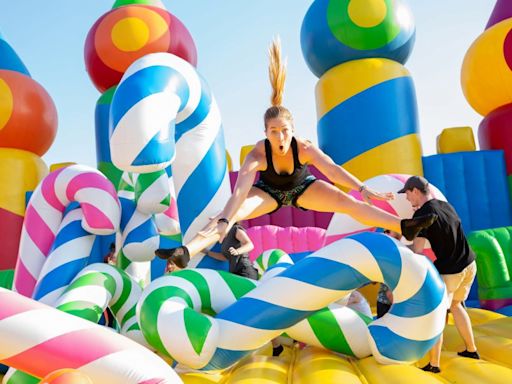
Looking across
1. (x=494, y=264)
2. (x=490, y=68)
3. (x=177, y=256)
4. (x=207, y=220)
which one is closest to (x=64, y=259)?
(x=207, y=220)

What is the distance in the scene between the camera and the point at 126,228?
10.2ft

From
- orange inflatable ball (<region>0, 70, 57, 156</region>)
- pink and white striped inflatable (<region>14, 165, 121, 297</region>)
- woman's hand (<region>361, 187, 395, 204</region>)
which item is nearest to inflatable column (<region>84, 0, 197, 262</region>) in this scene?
orange inflatable ball (<region>0, 70, 57, 156</region>)

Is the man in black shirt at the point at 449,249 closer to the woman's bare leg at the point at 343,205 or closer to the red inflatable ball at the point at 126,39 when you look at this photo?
the woman's bare leg at the point at 343,205

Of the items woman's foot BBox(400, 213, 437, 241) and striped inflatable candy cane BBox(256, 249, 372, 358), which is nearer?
woman's foot BBox(400, 213, 437, 241)

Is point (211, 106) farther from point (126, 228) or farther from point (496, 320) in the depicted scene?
point (496, 320)

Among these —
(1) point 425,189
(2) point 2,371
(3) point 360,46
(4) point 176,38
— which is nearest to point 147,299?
(2) point 2,371

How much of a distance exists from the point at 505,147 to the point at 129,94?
139 inches

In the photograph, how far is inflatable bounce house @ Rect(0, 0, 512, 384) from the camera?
6.16ft

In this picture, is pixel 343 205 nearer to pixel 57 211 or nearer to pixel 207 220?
pixel 207 220

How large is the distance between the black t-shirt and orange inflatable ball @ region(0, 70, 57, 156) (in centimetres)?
409

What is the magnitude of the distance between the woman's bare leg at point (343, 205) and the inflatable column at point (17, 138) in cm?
350

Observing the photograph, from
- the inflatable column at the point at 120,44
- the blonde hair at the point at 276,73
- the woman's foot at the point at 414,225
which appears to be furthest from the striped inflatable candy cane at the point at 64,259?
the inflatable column at the point at 120,44

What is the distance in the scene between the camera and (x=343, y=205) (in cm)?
236

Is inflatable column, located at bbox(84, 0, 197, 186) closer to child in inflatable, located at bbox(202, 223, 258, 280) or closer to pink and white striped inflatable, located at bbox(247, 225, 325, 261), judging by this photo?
pink and white striped inflatable, located at bbox(247, 225, 325, 261)
